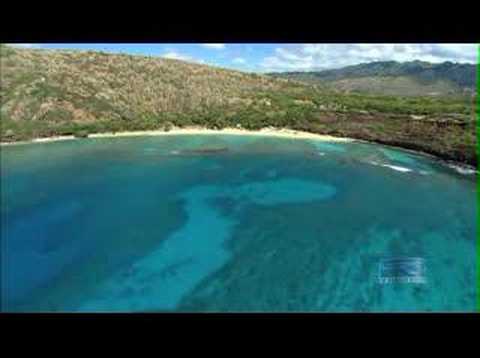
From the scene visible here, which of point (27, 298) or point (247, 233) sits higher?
point (27, 298)

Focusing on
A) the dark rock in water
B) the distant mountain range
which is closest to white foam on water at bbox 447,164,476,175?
the dark rock in water

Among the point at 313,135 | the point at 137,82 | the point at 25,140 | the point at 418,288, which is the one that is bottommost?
the point at 313,135

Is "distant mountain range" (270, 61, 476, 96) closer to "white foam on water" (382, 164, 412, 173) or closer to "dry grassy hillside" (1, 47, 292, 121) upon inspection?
"dry grassy hillside" (1, 47, 292, 121)

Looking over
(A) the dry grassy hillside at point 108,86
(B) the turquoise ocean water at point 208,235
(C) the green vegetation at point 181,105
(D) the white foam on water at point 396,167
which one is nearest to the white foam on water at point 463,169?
(C) the green vegetation at point 181,105

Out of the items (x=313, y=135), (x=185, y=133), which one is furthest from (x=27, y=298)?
(x=313, y=135)
